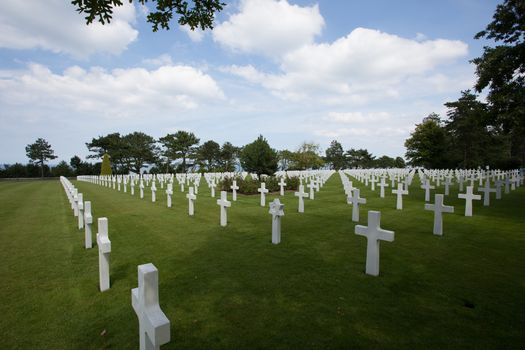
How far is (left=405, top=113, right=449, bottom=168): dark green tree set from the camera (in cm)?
4878

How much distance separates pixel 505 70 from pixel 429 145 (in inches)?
1690

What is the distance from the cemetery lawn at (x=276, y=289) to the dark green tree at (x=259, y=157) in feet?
45.0

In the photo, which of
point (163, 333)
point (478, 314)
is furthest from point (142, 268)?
point (478, 314)

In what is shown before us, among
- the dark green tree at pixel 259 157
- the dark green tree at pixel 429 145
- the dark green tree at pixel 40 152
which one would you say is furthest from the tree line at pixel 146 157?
the dark green tree at pixel 259 157

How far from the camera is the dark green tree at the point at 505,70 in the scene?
10.2m

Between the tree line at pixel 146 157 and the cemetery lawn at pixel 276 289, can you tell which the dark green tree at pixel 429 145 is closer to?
the tree line at pixel 146 157

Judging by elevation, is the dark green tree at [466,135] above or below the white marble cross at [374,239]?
above

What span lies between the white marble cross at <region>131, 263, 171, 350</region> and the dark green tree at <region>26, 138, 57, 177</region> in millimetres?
77807

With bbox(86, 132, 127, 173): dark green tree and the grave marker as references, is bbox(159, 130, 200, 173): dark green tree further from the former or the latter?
the grave marker

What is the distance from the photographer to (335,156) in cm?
9731

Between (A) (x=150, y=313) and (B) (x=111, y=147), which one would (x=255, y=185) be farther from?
(B) (x=111, y=147)

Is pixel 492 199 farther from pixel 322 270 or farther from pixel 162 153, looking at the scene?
pixel 162 153

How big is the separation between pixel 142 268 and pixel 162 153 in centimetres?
6288

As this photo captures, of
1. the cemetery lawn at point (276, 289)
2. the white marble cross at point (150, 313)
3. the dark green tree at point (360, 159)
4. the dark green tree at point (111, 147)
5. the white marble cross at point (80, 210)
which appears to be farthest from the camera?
the dark green tree at point (360, 159)
